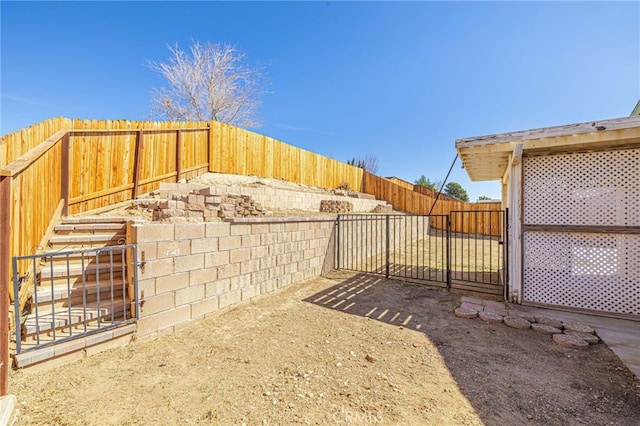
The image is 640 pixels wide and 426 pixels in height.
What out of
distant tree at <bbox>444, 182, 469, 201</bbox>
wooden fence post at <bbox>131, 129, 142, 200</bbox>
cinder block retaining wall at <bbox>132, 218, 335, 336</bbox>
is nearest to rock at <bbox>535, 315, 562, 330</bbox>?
cinder block retaining wall at <bbox>132, 218, 335, 336</bbox>

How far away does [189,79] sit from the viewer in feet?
47.0

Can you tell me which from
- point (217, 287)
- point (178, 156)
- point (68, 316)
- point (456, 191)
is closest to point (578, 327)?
point (217, 287)

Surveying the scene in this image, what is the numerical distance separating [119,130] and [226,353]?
574 centimetres

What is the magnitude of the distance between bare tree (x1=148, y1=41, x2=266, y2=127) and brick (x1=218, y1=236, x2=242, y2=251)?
13.2 meters

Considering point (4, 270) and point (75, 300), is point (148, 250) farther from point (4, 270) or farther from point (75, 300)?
point (4, 270)

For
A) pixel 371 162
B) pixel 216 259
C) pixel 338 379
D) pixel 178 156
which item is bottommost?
pixel 338 379

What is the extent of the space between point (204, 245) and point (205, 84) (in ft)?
47.0

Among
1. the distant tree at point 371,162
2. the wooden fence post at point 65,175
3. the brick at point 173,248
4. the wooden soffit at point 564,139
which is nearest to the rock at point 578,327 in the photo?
the wooden soffit at point 564,139

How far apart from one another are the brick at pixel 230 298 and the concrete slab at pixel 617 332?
15.2ft

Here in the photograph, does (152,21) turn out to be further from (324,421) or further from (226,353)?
(324,421)

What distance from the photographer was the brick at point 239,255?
4.18 m

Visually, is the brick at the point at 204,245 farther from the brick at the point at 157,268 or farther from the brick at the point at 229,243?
the brick at the point at 157,268

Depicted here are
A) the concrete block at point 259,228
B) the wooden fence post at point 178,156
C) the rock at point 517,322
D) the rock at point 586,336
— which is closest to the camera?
the rock at point 586,336

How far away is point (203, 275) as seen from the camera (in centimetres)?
374
